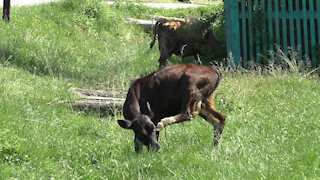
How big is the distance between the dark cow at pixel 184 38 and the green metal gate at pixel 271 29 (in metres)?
1.07

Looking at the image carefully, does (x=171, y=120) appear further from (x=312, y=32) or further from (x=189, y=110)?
(x=312, y=32)

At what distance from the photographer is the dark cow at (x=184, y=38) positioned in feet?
50.8

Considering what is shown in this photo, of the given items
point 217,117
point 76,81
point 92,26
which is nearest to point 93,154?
point 217,117

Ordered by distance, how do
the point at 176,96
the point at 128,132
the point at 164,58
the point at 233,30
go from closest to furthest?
the point at 176,96 → the point at 128,132 → the point at 233,30 → the point at 164,58

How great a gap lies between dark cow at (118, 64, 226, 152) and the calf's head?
0.50 feet

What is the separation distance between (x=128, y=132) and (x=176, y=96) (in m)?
1.09

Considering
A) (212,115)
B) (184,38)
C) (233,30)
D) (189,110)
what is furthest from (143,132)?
(184,38)

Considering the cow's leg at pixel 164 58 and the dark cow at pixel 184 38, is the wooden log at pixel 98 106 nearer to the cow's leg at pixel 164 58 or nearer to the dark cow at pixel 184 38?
the cow's leg at pixel 164 58

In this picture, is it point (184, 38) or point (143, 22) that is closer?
point (184, 38)

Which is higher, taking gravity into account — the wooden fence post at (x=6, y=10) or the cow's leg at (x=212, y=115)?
the wooden fence post at (x=6, y=10)

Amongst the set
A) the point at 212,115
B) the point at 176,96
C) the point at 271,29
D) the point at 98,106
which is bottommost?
the point at 98,106

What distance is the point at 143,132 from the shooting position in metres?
8.06

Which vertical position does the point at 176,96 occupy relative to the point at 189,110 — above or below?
above

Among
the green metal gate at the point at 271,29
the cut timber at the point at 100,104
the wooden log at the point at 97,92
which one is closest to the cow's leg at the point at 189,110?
the cut timber at the point at 100,104
